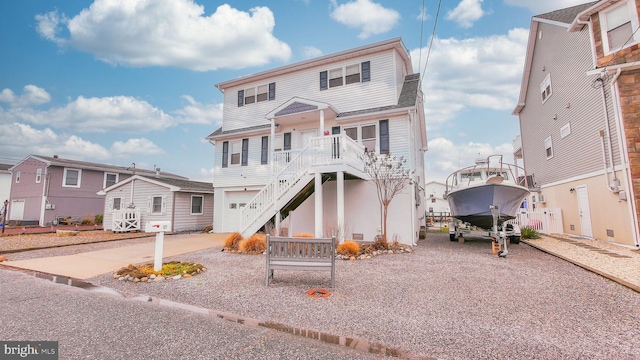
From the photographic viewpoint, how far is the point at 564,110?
43.9 ft

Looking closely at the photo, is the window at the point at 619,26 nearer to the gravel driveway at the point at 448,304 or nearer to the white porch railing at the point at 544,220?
the white porch railing at the point at 544,220

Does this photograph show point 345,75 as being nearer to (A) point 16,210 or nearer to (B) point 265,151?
(B) point 265,151

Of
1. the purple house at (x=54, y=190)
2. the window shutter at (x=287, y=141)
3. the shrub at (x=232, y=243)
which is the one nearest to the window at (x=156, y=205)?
the window shutter at (x=287, y=141)

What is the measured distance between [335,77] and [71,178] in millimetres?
24804

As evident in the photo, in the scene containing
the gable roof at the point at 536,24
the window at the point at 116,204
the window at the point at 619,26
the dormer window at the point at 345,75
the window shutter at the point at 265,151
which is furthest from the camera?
the window at the point at 116,204

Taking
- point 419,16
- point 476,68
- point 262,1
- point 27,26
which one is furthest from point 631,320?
point 27,26

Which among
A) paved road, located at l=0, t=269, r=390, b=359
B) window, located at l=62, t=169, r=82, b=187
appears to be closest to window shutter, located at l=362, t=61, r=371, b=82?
paved road, located at l=0, t=269, r=390, b=359

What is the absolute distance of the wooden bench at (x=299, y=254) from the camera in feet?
18.1

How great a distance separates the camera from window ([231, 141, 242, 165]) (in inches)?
627

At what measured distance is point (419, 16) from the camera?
326 inches

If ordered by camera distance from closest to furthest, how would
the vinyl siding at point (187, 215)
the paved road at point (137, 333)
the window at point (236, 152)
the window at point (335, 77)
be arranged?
1. the paved road at point (137, 333)
2. the window at point (335, 77)
3. the window at point (236, 152)
4. the vinyl siding at point (187, 215)

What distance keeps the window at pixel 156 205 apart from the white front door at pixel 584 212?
22.4 m

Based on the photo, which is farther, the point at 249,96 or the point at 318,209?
the point at 249,96

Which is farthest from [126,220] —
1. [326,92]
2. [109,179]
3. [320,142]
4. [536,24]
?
[536,24]
